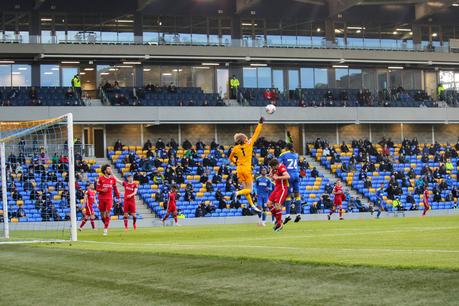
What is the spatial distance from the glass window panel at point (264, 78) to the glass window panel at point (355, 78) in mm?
6858

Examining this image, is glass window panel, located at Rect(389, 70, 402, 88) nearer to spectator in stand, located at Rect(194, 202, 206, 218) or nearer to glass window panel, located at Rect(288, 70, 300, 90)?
glass window panel, located at Rect(288, 70, 300, 90)

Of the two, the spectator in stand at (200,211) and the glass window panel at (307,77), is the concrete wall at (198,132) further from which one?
the spectator in stand at (200,211)

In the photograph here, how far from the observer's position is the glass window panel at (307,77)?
58656mm

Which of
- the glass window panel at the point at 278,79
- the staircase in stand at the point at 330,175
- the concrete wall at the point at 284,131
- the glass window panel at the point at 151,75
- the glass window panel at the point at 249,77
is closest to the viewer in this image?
the staircase in stand at the point at 330,175

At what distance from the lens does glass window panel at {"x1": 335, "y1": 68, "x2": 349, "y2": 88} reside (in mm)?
59688

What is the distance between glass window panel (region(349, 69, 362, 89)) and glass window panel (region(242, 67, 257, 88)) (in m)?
8.03

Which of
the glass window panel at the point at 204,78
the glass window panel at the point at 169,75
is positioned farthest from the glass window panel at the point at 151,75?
the glass window panel at the point at 204,78

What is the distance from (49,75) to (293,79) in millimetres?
17907

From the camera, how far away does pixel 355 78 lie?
2382 inches

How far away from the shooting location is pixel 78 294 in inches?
350

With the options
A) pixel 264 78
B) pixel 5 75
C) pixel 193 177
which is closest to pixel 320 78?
pixel 264 78

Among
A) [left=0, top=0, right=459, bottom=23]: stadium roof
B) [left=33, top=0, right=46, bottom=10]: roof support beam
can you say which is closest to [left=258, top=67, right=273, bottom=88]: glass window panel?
[left=0, top=0, right=459, bottom=23]: stadium roof

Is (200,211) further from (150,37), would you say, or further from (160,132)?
(150,37)

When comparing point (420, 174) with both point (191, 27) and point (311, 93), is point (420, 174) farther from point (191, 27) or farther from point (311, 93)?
point (191, 27)
